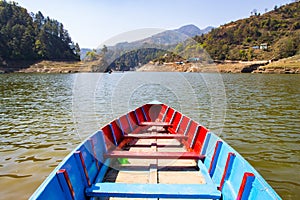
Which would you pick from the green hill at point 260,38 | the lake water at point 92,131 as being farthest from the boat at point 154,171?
the green hill at point 260,38

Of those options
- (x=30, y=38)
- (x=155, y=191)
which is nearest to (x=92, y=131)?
(x=155, y=191)

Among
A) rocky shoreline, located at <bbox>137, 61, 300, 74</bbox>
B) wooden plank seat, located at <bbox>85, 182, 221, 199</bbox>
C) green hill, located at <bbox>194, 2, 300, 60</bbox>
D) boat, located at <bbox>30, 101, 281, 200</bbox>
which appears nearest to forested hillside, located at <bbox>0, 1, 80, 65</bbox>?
rocky shoreline, located at <bbox>137, 61, 300, 74</bbox>

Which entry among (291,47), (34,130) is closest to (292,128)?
(34,130)

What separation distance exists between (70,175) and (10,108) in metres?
16.3

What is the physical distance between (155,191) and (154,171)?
4.56 ft

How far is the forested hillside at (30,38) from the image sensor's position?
120 m

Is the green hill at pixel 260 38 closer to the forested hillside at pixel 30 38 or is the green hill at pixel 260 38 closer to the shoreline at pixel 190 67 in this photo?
the shoreline at pixel 190 67

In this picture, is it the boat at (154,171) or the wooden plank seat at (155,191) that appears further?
the wooden plank seat at (155,191)

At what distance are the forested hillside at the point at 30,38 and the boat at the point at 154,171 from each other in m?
124

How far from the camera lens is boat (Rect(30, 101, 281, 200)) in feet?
12.3

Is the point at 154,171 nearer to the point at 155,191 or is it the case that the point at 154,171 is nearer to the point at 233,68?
the point at 155,191

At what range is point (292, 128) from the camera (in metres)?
12.0

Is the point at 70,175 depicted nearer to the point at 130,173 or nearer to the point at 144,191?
the point at 144,191

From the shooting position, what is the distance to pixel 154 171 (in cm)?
543
